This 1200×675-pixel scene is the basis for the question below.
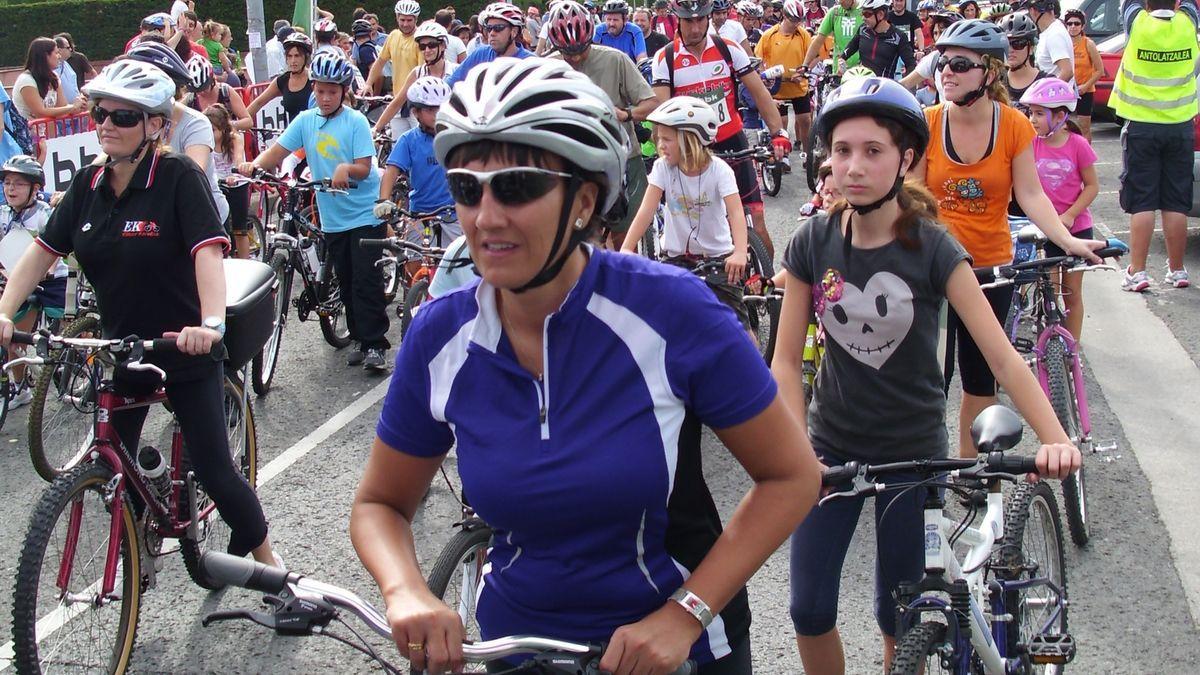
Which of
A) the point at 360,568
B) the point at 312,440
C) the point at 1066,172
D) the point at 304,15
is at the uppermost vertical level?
the point at 1066,172

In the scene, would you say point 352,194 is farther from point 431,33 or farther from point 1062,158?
point 1062,158

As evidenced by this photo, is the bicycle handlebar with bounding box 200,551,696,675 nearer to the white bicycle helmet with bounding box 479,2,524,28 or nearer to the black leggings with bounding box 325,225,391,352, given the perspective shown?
the black leggings with bounding box 325,225,391,352

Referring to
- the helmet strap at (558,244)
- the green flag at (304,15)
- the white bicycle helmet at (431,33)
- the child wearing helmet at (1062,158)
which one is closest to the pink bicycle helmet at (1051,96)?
the child wearing helmet at (1062,158)

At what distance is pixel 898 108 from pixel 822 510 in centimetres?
115

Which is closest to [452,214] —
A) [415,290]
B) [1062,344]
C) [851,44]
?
[415,290]

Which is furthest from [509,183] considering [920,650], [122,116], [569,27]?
[569,27]

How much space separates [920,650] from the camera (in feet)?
10.7

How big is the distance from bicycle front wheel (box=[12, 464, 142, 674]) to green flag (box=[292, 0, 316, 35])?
14312mm

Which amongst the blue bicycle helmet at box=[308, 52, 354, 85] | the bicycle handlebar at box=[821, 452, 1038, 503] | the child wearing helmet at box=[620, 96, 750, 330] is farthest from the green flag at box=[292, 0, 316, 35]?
the bicycle handlebar at box=[821, 452, 1038, 503]

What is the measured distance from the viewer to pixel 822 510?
374cm

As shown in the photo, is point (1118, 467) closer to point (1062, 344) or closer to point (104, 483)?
point (1062, 344)

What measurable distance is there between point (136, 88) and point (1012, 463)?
3377 mm

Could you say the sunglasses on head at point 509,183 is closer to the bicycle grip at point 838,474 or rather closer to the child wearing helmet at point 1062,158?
the bicycle grip at point 838,474

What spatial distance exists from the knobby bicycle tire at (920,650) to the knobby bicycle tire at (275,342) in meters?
5.43
